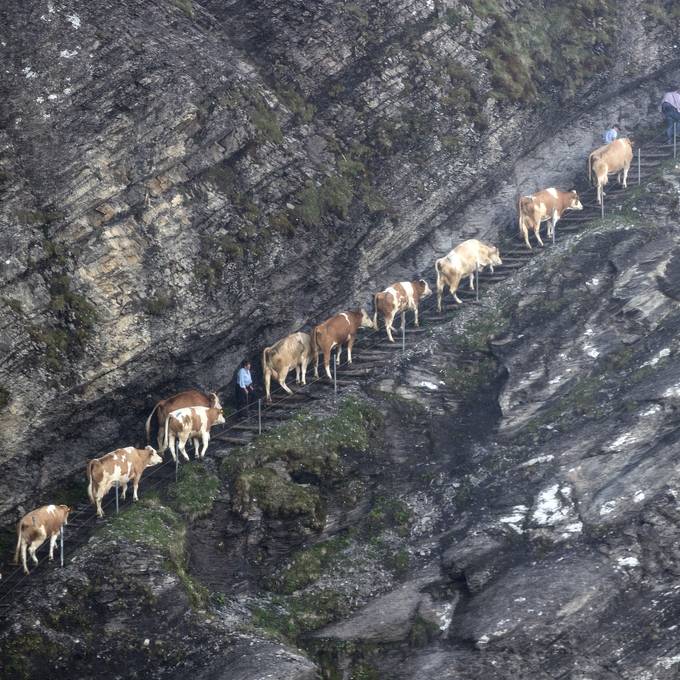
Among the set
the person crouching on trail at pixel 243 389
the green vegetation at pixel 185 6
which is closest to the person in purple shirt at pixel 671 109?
the green vegetation at pixel 185 6

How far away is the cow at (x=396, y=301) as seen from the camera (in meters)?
34.0

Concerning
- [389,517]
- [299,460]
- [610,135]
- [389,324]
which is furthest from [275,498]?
[610,135]

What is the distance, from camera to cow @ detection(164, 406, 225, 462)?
98.5ft

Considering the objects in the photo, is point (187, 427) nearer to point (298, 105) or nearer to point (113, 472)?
point (113, 472)

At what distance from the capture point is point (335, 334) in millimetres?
33062

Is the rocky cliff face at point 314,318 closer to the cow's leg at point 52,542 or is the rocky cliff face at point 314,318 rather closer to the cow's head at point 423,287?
the cow's leg at point 52,542

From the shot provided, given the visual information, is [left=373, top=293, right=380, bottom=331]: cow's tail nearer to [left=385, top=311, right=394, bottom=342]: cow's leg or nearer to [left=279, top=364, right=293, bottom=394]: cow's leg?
[left=385, top=311, right=394, bottom=342]: cow's leg

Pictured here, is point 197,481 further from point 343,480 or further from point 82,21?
point 82,21

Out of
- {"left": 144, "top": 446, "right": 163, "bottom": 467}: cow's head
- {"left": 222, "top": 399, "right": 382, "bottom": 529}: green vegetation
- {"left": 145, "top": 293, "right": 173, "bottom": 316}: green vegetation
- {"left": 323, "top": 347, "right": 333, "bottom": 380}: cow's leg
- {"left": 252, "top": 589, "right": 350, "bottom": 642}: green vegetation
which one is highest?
{"left": 145, "top": 293, "right": 173, "bottom": 316}: green vegetation

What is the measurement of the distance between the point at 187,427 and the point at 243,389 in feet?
8.55

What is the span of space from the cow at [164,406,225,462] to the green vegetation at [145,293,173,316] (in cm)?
244

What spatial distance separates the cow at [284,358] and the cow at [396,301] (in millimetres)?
2395

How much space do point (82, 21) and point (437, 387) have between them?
41.7 feet

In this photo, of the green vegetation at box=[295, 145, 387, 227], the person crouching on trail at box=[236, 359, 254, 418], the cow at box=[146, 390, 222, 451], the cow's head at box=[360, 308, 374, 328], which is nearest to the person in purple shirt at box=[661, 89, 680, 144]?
the green vegetation at box=[295, 145, 387, 227]
